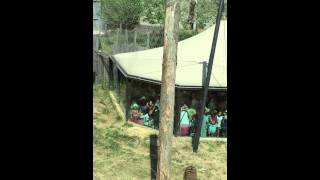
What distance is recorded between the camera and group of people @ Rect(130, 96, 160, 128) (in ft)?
56.0

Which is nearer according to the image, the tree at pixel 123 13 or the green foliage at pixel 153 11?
the green foliage at pixel 153 11

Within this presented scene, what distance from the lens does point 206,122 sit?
16.4 meters

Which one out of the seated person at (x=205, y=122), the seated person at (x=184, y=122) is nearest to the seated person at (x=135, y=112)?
the seated person at (x=184, y=122)

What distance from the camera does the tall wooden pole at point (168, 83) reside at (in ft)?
31.9

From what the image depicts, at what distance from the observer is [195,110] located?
1652 centimetres

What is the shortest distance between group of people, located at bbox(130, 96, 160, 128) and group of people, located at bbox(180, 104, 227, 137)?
43.8 inches

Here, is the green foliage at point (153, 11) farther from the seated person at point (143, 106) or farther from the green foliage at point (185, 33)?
the seated person at point (143, 106)

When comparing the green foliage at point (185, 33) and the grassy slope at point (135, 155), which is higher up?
the green foliage at point (185, 33)

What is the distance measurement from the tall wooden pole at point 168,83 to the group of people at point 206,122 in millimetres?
6168

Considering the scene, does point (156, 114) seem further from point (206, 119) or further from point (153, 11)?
point (153, 11)

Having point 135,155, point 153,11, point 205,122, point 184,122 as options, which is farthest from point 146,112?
point 153,11
